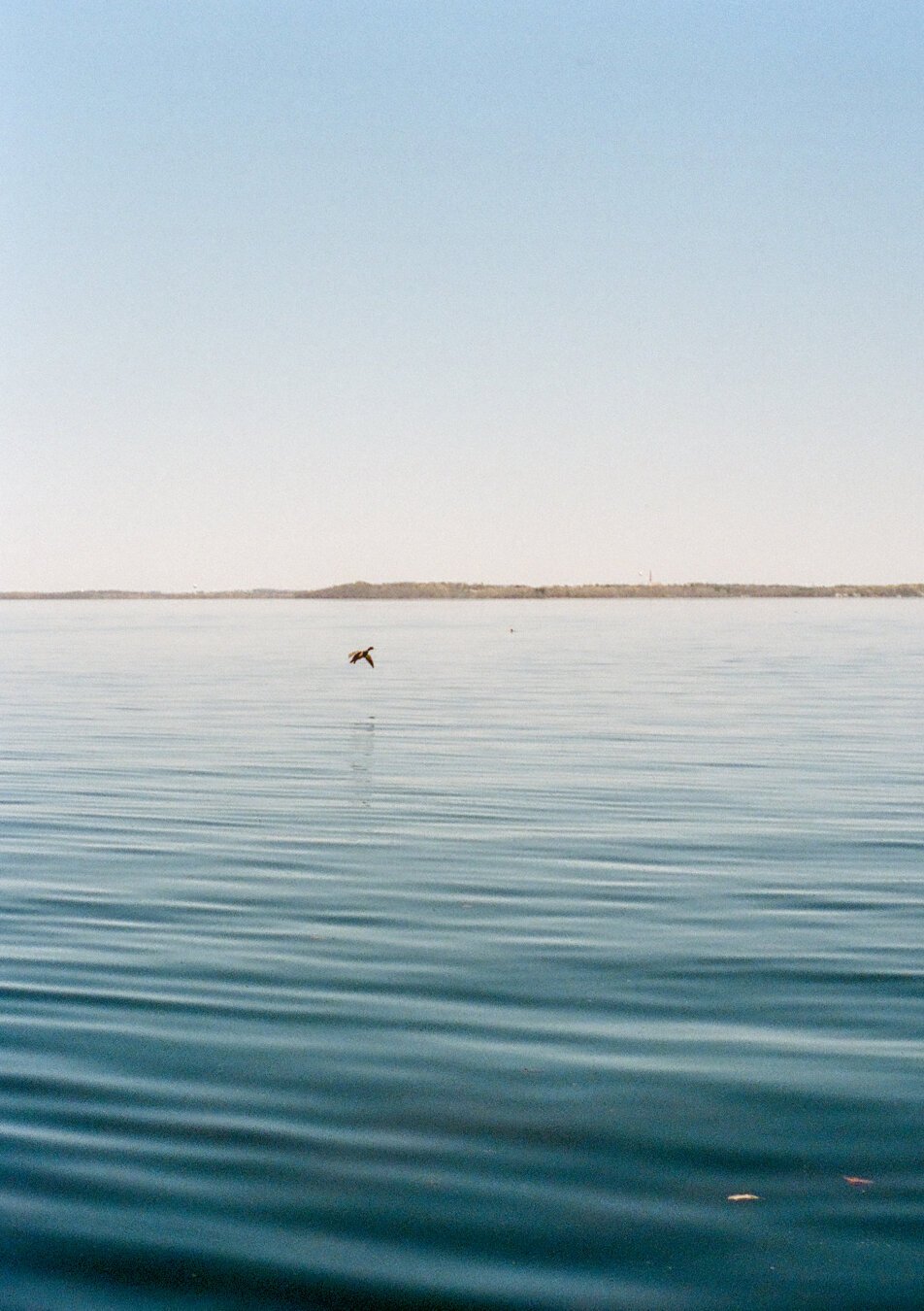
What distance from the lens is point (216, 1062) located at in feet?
32.4

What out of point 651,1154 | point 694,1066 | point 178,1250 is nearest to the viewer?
point 178,1250

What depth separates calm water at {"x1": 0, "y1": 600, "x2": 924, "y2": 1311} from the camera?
7086 mm

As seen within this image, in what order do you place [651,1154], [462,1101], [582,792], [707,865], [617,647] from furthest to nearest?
1. [617,647]
2. [582,792]
3. [707,865]
4. [462,1101]
5. [651,1154]

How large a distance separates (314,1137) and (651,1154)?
1.89m

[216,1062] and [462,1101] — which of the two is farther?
[216,1062]

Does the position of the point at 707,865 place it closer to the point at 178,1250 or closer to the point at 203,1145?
the point at 203,1145

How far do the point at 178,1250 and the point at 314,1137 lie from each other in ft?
4.97

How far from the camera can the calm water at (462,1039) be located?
23.2ft

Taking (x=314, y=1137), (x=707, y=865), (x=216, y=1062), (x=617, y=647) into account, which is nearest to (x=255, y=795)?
(x=707, y=865)

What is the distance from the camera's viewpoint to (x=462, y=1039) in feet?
34.2

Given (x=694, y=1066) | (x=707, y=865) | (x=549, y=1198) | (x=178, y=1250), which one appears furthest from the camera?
(x=707, y=865)

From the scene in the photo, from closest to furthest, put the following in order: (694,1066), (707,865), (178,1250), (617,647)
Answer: (178,1250)
(694,1066)
(707,865)
(617,647)

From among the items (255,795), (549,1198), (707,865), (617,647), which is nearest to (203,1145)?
(549,1198)

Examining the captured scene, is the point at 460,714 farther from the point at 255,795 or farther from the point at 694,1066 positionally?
the point at 694,1066
